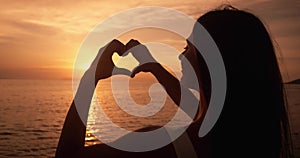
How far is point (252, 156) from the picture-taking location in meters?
2.01

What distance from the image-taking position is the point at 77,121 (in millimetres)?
1843

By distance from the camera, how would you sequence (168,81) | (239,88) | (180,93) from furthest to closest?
(180,93)
(168,81)
(239,88)

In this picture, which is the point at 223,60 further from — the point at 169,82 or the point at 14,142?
the point at 14,142

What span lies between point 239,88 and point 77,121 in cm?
96

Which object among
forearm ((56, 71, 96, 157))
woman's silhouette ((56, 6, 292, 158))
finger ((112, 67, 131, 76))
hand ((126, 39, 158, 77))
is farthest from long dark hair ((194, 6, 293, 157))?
forearm ((56, 71, 96, 157))

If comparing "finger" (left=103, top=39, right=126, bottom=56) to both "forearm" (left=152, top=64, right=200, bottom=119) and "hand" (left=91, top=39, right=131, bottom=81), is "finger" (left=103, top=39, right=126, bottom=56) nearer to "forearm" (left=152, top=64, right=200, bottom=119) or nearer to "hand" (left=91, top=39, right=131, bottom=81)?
"hand" (left=91, top=39, right=131, bottom=81)

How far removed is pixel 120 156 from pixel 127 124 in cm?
5585

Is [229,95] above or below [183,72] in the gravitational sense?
below

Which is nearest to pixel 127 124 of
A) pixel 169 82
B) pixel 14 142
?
pixel 14 142

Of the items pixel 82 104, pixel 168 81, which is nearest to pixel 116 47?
pixel 82 104

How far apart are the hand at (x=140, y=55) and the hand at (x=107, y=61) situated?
51 mm

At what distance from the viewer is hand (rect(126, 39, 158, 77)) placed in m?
1.93

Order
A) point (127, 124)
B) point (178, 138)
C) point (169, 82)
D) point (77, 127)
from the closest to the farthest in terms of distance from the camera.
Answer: point (178, 138) → point (77, 127) → point (169, 82) → point (127, 124)

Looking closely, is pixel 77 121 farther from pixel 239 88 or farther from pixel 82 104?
pixel 239 88
